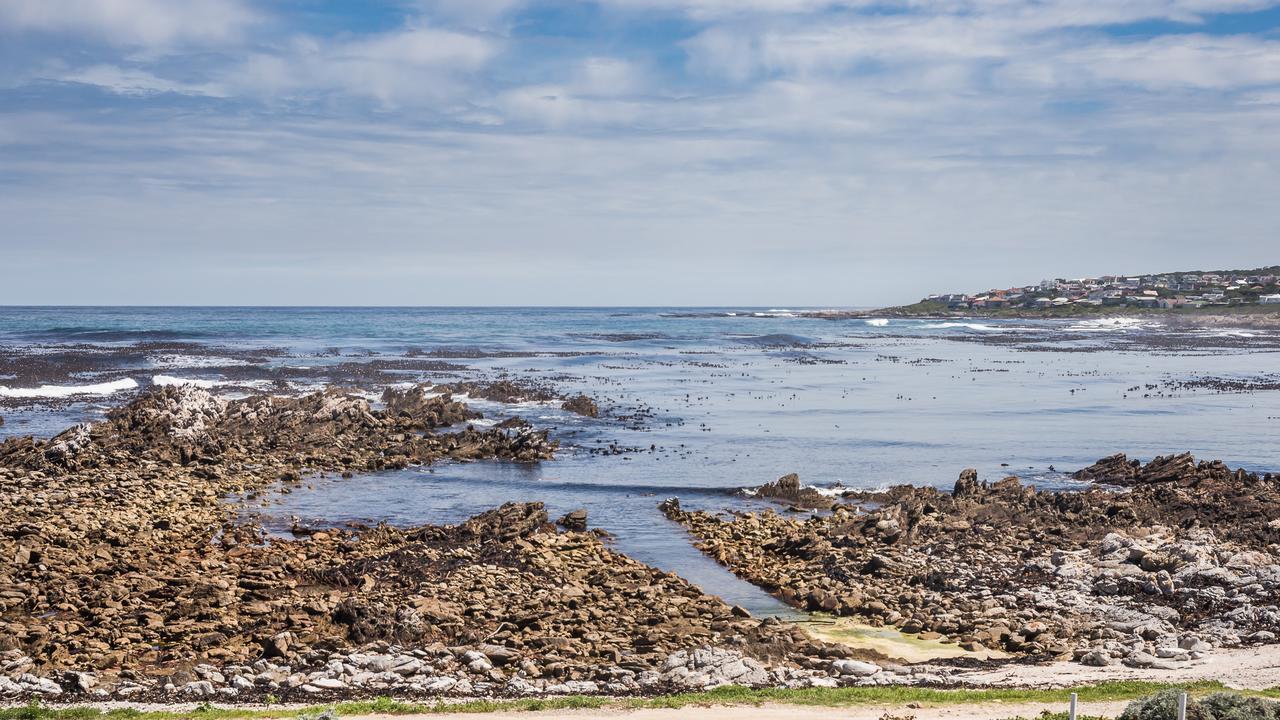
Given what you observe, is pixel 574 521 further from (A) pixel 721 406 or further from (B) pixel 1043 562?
(A) pixel 721 406

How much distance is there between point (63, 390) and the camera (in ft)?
200

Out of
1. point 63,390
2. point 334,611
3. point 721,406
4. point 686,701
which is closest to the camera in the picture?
point 686,701

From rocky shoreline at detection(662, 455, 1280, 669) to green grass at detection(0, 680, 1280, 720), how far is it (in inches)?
93.8

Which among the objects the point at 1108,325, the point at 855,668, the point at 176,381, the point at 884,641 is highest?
the point at 1108,325

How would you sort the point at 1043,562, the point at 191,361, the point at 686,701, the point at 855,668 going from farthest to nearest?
the point at 191,361, the point at 1043,562, the point at 855,668, the point at 686,701

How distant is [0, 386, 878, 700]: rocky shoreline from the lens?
1658 cm

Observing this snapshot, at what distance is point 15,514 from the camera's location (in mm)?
25688

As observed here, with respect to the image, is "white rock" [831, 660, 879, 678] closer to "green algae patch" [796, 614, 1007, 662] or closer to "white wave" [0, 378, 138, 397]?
"green algae patch" [796, 614, 1007, 662]

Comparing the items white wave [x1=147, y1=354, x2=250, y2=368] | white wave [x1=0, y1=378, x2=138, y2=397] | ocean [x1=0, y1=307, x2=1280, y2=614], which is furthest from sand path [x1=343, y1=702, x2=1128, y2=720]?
white wave [x1=147, y1=354, x2=250, y2=368]

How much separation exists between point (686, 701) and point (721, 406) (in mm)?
42344

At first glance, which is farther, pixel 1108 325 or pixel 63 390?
pixel 1108 325

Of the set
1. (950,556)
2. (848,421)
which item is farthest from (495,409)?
(950,556)

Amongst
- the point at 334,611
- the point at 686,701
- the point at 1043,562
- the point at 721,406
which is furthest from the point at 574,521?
the point at 721,406

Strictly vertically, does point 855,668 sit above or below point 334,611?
below
